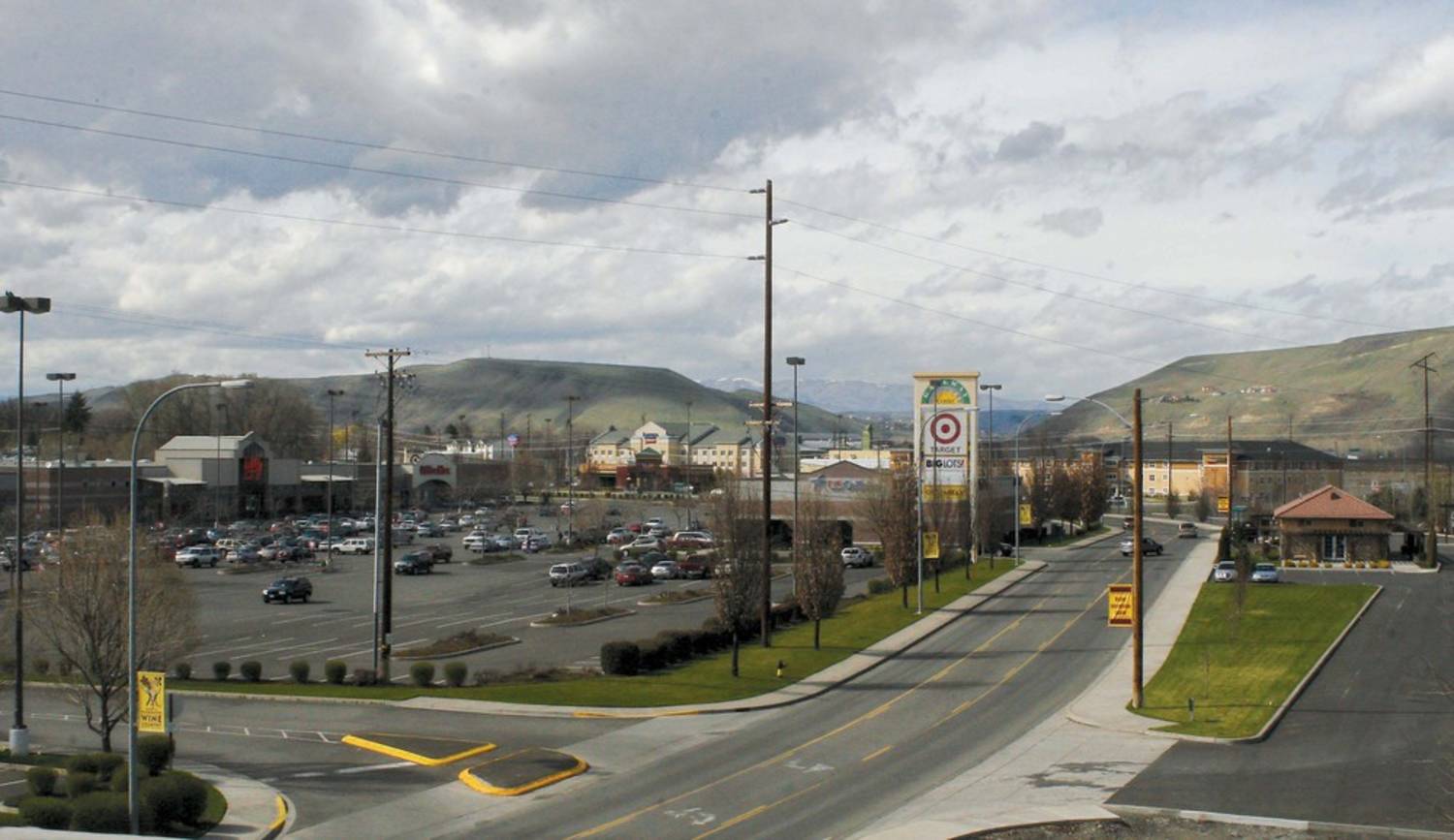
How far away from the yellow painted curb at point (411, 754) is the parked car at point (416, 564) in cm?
5316

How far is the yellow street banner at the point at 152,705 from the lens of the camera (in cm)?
2258

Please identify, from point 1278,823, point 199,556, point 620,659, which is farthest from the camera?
point 199,556

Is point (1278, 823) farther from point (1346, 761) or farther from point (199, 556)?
point (199, 556)

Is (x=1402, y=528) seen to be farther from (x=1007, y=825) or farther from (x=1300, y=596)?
(x=1007, y=825)

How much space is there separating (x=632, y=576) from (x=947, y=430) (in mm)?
31408

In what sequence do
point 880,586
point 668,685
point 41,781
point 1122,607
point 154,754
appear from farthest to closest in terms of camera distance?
point 880,586, point 668,685, point 1122,607, point 154,754, point 41,781

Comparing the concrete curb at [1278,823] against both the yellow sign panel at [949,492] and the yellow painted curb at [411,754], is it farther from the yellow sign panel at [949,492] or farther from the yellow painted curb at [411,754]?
the yellow sign panel at [949,492]

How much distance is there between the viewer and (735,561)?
47.8m

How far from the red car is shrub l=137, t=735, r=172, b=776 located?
49.5m

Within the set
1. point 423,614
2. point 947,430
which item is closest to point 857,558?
point 947,430

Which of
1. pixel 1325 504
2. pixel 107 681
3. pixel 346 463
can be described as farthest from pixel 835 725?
pixel 346 463

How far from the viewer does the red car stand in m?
76.2


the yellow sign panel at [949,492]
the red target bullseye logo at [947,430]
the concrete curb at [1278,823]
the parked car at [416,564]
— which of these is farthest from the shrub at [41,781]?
the red target bullseye logo at [947,430]

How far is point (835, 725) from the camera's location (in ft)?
113
